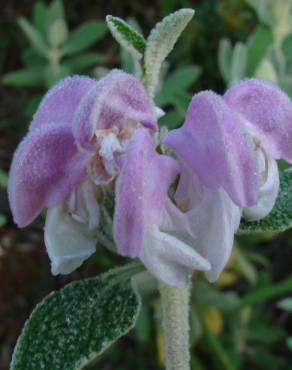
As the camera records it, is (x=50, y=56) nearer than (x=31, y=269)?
Yes

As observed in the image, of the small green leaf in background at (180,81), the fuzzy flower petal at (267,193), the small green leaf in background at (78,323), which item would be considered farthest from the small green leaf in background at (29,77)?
the fuzzy flower petal at (267,193)

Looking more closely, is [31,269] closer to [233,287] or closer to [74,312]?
[233,287]

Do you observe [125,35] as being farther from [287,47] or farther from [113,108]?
[287,47]

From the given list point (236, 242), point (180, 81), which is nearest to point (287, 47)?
point (180, 81)

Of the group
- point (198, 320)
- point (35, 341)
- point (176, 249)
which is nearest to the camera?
point (176, 249)

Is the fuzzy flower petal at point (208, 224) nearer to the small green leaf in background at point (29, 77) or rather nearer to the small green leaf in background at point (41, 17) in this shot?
the small green leaf in background at point (29, 77)

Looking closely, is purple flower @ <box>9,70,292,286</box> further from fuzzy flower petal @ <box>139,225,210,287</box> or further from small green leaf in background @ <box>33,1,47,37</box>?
small green leaf in background @ <box>33,1,47,37</box>

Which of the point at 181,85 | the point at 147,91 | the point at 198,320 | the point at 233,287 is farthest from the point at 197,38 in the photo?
the point at 147,91
